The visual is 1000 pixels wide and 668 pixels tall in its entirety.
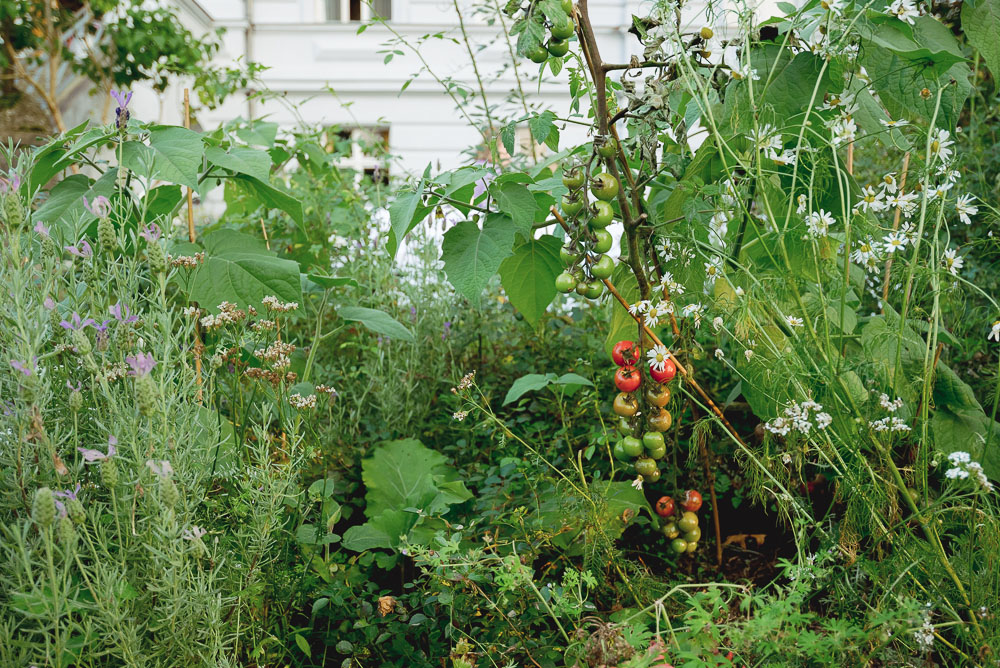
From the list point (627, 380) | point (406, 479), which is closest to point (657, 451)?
point (627, 380)

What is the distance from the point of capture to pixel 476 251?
4.52 feet

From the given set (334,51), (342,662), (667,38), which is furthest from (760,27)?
(334,51)

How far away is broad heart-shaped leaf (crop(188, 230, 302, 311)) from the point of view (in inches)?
57.4

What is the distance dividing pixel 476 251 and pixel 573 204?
0.22 metres

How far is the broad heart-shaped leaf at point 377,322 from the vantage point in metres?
1.57

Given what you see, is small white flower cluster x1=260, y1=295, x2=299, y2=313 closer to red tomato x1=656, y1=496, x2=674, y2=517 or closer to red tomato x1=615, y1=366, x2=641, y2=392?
red tomato x1=615, y1=366, x2=641, y2=392

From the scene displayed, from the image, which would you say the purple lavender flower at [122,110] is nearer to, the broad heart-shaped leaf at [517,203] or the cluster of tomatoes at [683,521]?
the broad heart-shaped leaf at [517,203]

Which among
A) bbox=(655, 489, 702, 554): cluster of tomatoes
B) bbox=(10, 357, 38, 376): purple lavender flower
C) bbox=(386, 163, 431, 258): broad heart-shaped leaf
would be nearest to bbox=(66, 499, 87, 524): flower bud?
bbox=(10, 357, 38, 376): purple lavender flower

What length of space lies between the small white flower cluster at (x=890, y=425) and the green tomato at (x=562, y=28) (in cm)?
77

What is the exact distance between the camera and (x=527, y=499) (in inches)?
62.4

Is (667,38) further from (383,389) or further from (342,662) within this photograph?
(342,662)

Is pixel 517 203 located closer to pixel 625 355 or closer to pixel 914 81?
pixel 625 355

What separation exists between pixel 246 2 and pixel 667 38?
10.0 metres

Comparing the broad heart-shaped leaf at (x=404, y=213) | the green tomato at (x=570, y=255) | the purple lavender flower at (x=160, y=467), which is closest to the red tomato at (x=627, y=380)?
the green tomato at (x=570, y=255)
